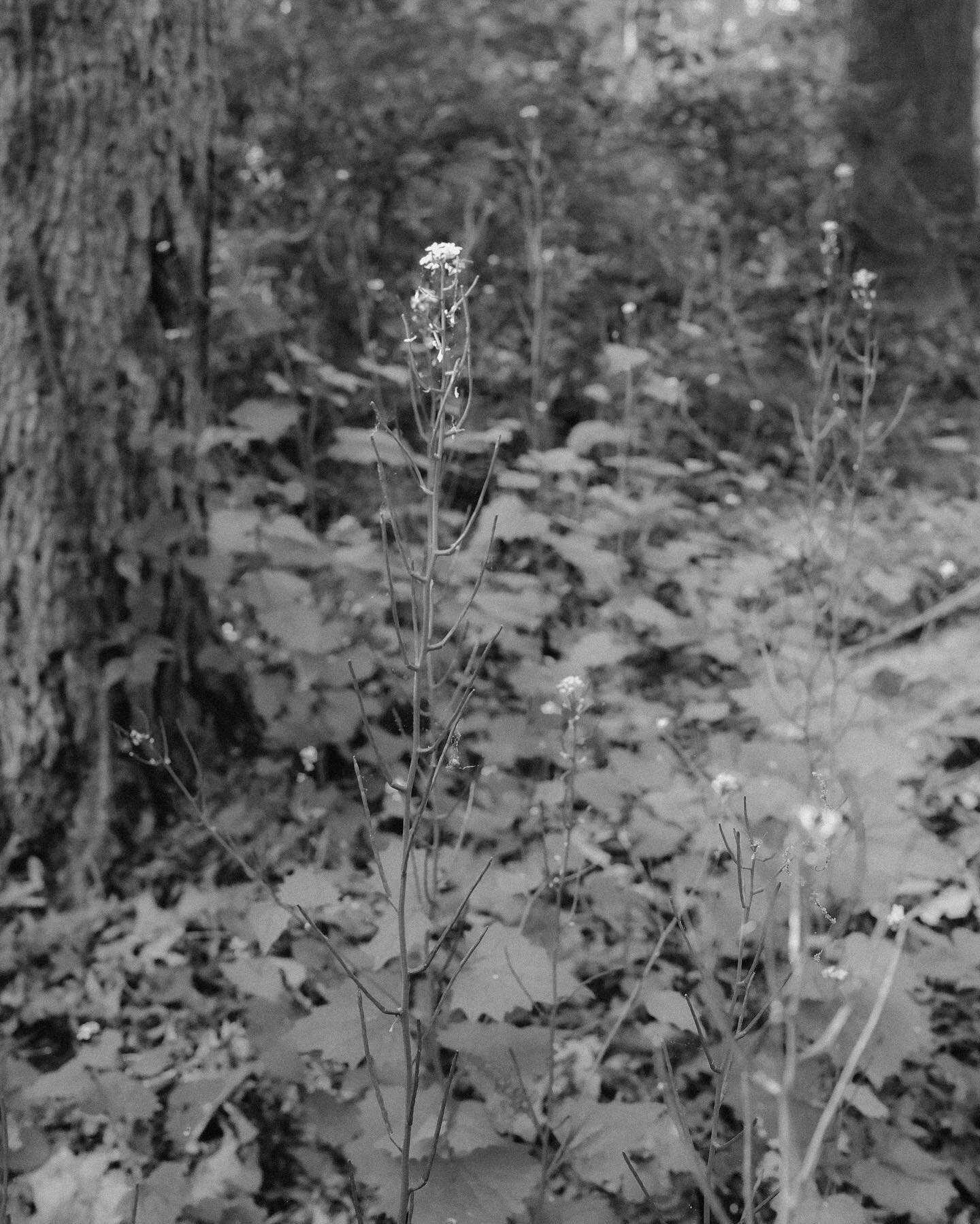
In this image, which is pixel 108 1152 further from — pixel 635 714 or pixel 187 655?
pixel 635 714

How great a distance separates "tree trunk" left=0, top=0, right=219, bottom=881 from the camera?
2.39m

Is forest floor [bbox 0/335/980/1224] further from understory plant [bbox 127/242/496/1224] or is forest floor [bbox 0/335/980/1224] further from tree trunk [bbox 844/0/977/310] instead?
tree trunk [bbox 844/0/977/310]

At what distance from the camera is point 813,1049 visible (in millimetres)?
665

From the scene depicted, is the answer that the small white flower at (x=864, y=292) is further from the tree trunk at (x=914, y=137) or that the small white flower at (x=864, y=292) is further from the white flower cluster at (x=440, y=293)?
the tree trunk at (x=914, y=137)

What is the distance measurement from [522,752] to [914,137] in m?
5.52

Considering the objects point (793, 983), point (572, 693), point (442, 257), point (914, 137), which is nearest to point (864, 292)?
point (572, 693)

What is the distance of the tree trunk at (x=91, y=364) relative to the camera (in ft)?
7.84

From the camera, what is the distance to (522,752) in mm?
2553

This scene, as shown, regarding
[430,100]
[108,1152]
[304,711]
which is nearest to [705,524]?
[304,711]

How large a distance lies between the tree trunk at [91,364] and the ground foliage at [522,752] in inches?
5.6

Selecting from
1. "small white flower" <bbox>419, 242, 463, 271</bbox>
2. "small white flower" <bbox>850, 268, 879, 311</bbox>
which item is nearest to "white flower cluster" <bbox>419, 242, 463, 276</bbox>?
"small white flower" <bbox>419, 242, 463, 271</bbox>

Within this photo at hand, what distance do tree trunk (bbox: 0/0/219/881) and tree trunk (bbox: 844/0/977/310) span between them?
4.86 metres

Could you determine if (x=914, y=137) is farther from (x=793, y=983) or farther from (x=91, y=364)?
(x=793, y=983)

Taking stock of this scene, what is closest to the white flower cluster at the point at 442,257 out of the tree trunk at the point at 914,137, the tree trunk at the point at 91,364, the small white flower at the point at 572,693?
the small white flower at the point at 572,693
